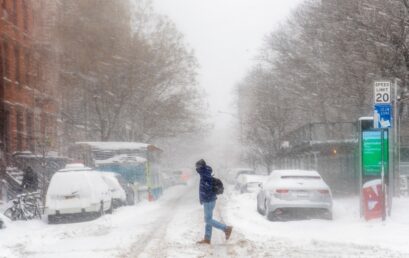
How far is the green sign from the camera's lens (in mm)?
17297

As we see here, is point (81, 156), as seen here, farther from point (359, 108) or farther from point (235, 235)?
point (235, 235)

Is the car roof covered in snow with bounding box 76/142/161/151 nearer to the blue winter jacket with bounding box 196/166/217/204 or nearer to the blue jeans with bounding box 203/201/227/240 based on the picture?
the blue winter jacket with bounding box 196/166/217/204

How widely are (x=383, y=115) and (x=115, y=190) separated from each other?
1319 centimetres

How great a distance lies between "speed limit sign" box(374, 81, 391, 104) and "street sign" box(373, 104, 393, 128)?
0.37 feet

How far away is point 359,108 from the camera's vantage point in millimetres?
35594

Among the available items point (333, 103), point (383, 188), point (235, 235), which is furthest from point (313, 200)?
point (333, 103)

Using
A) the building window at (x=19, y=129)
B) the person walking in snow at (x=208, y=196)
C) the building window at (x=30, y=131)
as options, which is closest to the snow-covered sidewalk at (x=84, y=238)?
the person walking in snow at (x=208, y=196)

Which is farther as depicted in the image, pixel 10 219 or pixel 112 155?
pixel 112 155

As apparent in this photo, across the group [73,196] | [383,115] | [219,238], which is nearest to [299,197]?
[383,115]

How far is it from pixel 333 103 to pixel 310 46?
13.1 ft

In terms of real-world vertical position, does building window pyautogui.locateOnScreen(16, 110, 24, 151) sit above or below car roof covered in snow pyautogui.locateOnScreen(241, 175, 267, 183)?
above

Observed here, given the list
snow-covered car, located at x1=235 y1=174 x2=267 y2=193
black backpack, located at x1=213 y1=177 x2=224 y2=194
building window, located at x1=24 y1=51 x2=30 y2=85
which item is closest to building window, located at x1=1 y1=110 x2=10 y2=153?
building window, located at x1=24 y1=51 x2=30 y2=85

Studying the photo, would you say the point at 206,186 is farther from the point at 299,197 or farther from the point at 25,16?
the point at 25,16

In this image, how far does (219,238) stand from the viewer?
14797 millimetres
